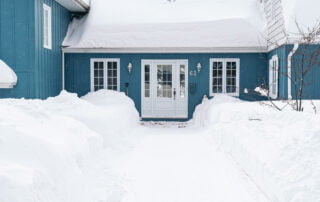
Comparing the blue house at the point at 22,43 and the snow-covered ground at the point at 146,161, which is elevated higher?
the blue house at the point at 22,43

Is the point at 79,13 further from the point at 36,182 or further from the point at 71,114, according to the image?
the point at 36,182

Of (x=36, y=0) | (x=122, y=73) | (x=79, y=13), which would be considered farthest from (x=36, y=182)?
(x=79, y=13)

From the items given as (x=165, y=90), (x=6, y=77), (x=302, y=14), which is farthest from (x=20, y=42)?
(x=302, y=14)

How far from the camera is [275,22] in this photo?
1389 cm

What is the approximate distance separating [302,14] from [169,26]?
19.2 ft

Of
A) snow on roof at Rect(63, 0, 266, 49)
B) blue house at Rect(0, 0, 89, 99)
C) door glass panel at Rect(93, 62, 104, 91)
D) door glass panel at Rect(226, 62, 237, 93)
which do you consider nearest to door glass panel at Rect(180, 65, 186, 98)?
snow on roof at Rect(63, 0, 266, 49)

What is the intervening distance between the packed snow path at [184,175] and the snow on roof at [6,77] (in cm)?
480

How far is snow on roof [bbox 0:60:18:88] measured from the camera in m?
11.3

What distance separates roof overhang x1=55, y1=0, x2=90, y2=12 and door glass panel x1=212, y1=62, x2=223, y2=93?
6.30 metres

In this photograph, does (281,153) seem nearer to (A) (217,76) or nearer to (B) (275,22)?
(B) (275,22)

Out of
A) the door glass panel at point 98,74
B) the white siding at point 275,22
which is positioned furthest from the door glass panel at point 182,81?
the white siding at point 275,22

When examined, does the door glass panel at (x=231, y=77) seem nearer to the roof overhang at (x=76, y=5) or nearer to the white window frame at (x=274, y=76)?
the white window frame at (x=274, y=76)

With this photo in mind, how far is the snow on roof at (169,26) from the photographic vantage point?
1546cm

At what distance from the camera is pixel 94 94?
15.0 meters
